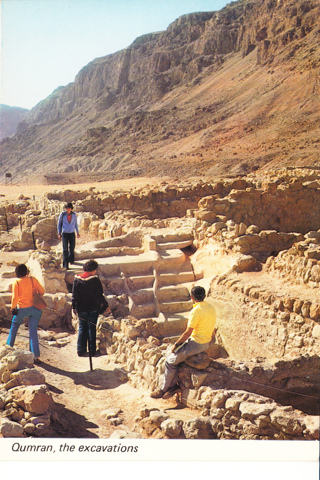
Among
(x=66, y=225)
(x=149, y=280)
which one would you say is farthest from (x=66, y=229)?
(x=149, y=280)

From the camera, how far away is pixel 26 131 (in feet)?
179

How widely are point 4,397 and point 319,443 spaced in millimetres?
2561

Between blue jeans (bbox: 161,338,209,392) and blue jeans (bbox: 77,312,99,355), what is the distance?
117 centimetres

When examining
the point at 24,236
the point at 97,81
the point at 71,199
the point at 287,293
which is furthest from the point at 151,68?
the point at 287,293

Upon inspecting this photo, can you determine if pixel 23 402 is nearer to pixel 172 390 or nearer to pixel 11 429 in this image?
pixel 11 429

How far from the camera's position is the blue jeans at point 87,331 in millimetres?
5736

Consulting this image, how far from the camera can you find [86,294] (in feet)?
18.5

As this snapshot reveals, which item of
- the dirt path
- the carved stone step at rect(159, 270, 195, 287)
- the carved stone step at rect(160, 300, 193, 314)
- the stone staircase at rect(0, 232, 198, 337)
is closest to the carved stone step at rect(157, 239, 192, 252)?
the stone staircase at rect(0, 232, 198, 337)

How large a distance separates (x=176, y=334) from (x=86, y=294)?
225 centimetres

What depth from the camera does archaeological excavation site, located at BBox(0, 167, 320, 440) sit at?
4.23m

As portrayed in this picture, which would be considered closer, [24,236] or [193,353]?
[193,353]

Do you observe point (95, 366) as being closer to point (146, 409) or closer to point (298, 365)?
point (146, 409)

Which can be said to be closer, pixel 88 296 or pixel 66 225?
pixel 88 296

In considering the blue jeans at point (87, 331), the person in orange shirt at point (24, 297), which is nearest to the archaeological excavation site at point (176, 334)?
the blue jeans at point (87, 331)
